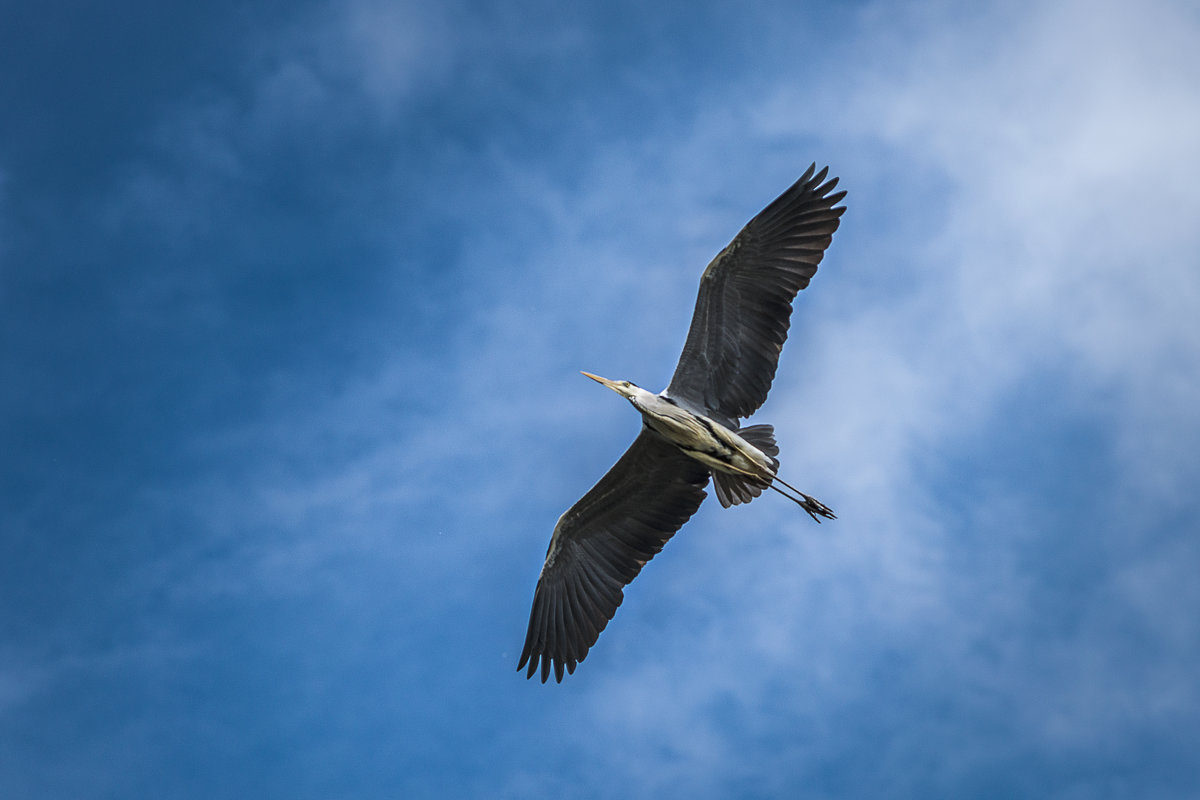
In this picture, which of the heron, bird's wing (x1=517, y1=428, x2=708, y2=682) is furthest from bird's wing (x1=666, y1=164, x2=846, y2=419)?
bird's wing (x1=517, y1=428, x2=708, y2=682)

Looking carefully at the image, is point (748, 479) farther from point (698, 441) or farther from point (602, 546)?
point (602, 546)

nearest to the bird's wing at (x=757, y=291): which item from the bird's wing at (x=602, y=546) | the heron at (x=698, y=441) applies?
the heron at (x=698, y=441)

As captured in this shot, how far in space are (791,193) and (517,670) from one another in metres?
6.75

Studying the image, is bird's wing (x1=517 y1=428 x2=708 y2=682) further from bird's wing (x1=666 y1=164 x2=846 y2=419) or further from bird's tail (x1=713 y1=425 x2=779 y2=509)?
bird's wing (x1=666 y1=164 x2=846 y2=419)

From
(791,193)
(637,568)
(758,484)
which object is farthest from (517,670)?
(791,193)

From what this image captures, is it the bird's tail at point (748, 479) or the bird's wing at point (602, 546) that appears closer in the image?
the bird's tail at point (748, 479)

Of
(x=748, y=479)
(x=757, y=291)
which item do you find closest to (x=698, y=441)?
(x=748, y=479)

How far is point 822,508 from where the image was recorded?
1448cm

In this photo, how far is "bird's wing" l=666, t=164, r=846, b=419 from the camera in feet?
45.1

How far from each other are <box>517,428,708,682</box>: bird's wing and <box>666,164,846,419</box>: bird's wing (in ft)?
4.36

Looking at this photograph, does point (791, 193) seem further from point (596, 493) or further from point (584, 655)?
point (584, 655)

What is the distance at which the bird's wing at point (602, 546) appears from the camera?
49.0 feet

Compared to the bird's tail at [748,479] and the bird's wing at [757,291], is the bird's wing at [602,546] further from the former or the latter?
the bird's wing at [757,291]

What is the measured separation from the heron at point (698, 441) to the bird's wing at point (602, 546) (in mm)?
13
